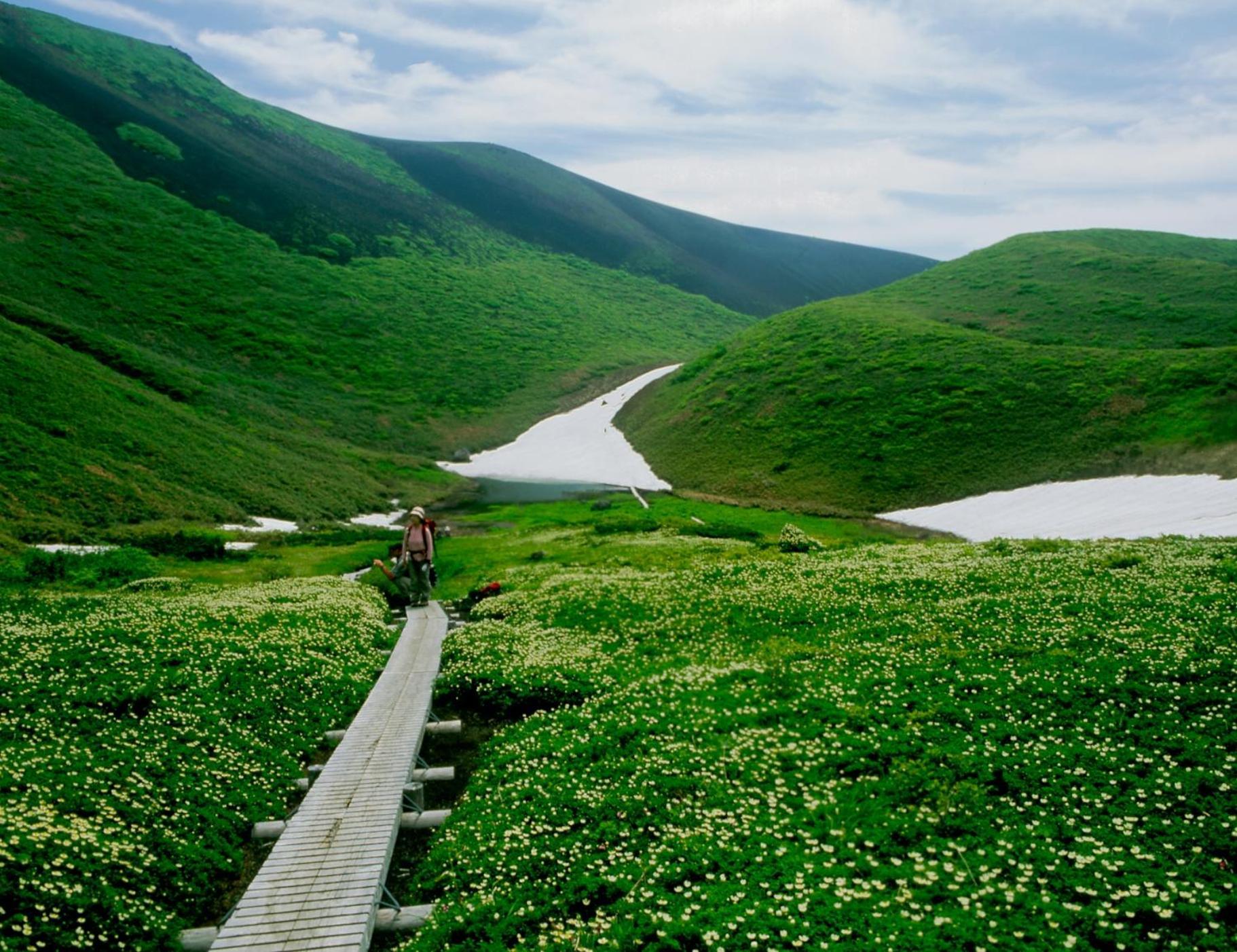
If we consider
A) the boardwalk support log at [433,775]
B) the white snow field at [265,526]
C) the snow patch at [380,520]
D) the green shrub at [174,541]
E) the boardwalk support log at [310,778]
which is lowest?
the snow patch at [380,520]

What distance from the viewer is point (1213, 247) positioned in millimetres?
169875

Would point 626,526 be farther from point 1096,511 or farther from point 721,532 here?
point 1096,511

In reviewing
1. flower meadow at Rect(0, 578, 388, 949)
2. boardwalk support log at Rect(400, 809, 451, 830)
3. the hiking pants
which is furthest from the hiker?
boardwalk support log at Rect(400, 809, 451, 830)

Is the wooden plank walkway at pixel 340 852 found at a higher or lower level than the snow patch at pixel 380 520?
higher

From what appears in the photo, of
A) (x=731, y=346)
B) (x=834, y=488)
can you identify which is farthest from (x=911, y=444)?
(x=731, y=346)

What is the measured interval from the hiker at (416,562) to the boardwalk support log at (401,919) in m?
21.8

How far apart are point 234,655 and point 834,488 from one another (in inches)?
2576

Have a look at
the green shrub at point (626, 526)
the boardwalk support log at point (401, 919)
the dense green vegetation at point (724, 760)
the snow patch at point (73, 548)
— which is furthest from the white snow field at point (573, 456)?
the boardwalk support log at point (401, 919)

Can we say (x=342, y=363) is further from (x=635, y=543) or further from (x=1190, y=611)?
(x=1190, y=611)

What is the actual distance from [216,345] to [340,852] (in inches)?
5021

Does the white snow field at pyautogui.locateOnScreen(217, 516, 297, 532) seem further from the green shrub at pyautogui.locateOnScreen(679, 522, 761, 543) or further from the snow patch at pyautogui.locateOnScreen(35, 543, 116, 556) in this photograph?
the green shrub at pyautogui.locateOnScreen(679, 522, 761, 543)

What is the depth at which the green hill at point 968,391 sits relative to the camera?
73.5 metres

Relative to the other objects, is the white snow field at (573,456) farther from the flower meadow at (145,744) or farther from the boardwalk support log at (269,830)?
the boardwalk support log at (269,830)

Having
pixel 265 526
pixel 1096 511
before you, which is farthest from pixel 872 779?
pixel 265 526
